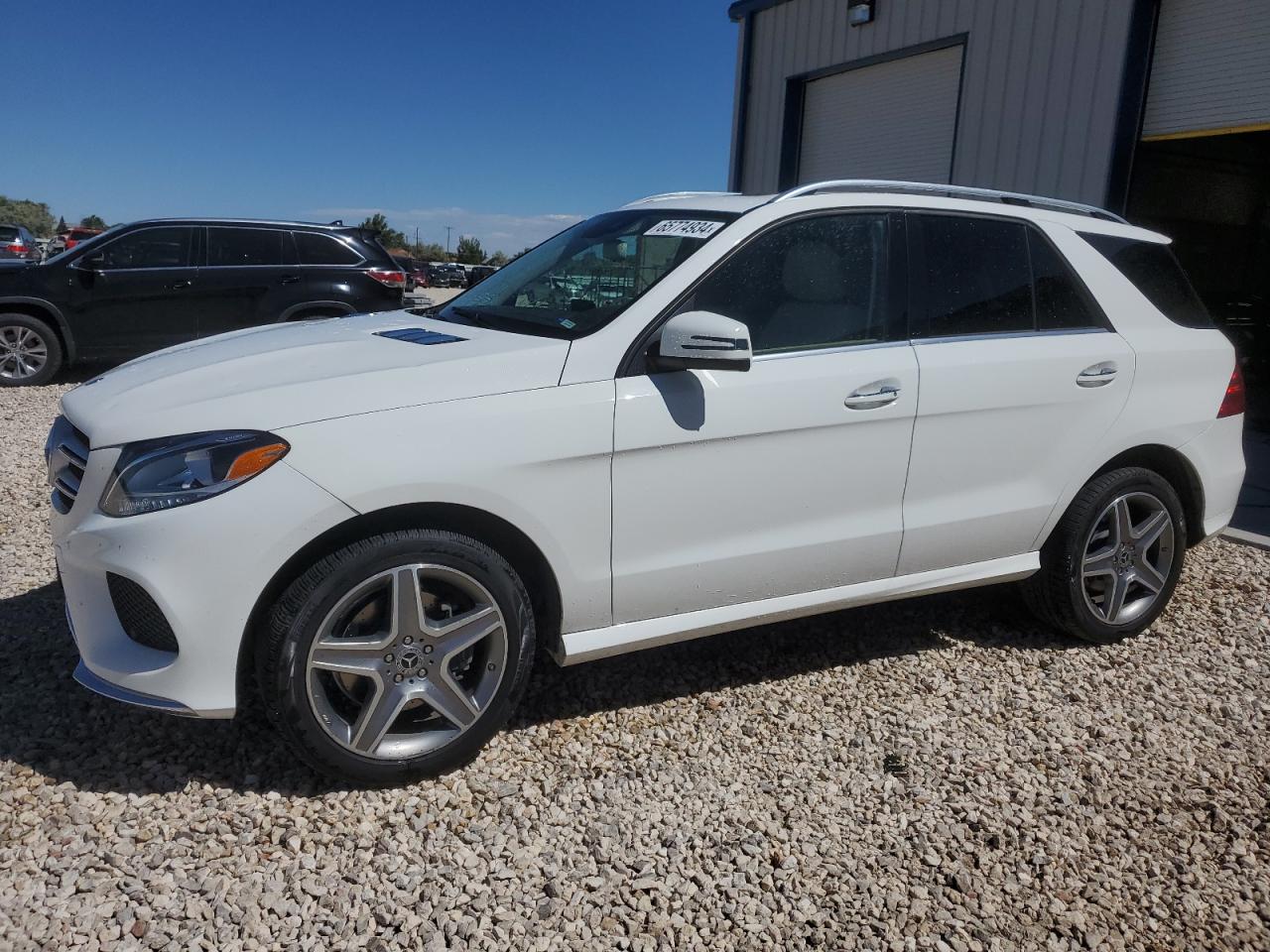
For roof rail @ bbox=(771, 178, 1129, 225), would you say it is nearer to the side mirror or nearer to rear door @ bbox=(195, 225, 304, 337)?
the side mirror

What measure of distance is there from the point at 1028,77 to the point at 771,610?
7592mm

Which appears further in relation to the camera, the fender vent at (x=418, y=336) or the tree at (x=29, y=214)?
the tree at (x=29, y=214)

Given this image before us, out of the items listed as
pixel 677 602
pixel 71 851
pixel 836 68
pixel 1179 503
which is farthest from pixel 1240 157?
pixel 71 851

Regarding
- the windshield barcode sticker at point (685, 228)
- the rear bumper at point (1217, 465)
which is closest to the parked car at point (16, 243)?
the windshield barcode sticker at point (685, 228)

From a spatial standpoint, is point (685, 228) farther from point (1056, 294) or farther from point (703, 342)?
point (1056, 294)

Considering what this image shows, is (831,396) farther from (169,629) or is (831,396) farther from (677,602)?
(169,629)

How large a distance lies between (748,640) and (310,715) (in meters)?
1.92

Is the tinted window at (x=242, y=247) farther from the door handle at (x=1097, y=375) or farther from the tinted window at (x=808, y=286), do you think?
the door handle at (x=1097, y=375)

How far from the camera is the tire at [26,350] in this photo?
9.52m

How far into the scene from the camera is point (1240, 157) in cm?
1023

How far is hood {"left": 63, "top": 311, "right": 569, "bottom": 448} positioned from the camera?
2.67m

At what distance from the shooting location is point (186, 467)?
2604 millimetres

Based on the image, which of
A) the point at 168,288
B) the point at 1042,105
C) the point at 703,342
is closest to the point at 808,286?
the point at 703,342

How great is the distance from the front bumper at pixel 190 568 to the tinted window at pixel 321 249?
781 cm
